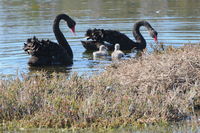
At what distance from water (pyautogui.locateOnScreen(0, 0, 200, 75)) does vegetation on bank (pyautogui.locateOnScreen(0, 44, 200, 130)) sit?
6.73 ft

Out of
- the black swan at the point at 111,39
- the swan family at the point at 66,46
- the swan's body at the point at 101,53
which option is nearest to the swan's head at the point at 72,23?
the swan family at the point at 66,46

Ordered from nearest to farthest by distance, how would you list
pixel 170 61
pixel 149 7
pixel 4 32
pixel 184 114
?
pixel 184 114 → pixel 170 61 → pixel 4 32 → pixel 149 7

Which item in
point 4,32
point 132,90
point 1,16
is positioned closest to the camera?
point 132,90

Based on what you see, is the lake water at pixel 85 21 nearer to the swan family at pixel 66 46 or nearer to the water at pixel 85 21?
the water at pixel 85 21

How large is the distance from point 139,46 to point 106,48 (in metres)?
0.98

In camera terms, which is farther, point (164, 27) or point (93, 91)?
point (164, 27)

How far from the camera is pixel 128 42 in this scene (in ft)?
48.3

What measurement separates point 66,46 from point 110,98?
5.69 m

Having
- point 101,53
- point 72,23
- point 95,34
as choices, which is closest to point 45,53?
point 101,53

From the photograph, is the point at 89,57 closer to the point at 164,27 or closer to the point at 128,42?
the point at 128,42

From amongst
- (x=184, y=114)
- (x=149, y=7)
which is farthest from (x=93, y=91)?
(x=149, y=7)

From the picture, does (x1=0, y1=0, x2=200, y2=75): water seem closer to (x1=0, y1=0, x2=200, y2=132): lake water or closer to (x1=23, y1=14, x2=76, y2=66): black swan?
(x1=0, y1=0, x2=200, y2=132): lake water

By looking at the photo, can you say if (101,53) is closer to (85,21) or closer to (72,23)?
(72,23)

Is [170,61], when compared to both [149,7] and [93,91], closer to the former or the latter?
[93,91]
